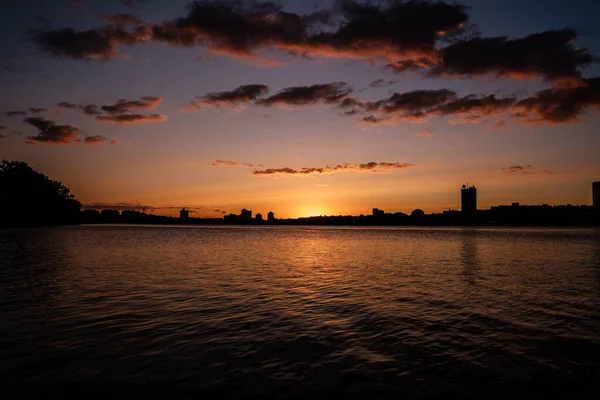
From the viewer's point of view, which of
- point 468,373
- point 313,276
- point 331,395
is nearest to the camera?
point 331,395

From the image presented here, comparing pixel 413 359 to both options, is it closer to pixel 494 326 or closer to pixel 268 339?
pixel 268 339

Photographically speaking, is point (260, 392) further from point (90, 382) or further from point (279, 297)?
point (279, 297)

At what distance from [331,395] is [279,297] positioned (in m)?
16.0

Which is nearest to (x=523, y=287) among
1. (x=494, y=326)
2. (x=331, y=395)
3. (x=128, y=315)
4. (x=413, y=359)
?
(x=494, y=326)

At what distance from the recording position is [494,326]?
62.8 feet

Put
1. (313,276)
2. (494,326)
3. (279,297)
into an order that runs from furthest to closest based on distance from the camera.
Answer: (313,276), (279,297), (494,326)

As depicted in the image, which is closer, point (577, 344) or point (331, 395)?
point (331, 395)

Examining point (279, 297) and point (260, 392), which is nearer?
point (260, 392)

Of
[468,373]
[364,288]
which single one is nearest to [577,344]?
[468,373]

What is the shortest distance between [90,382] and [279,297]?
16.0 m

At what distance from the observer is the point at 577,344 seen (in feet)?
53.1

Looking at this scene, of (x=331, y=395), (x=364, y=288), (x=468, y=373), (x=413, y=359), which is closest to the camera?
(x=331, y=395)

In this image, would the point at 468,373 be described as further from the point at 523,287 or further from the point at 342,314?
the point at 523,287

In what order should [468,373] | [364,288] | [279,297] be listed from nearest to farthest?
[468,373] → [279,297] → [364,288]
